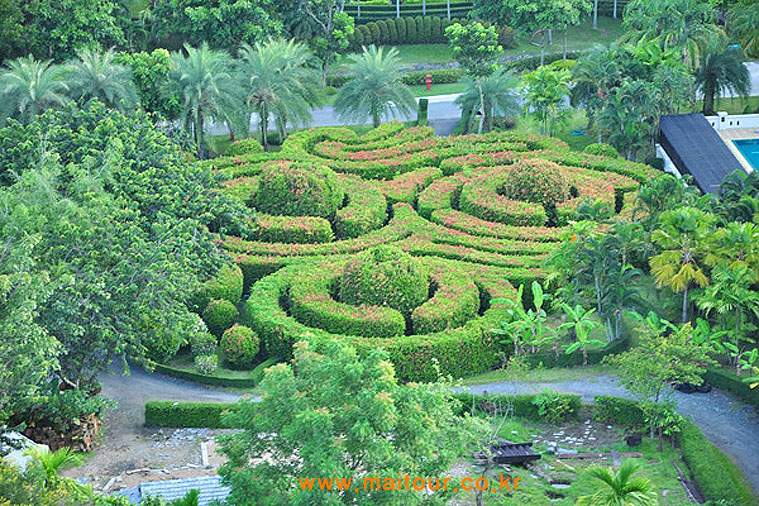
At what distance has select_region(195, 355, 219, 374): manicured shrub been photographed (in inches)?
1656

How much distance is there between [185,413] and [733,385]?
18.5 metres

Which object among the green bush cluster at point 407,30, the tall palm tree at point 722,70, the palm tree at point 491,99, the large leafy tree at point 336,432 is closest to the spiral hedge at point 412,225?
the palm tree at point 491,99

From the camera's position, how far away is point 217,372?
4238 cm

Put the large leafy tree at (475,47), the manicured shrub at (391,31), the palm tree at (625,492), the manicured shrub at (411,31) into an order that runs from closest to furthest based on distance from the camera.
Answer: the palm tree at (625,492) → the large leafy tree at (475,47) → the manicured shrub at (391,31) → the manicured shrub at (411,31)

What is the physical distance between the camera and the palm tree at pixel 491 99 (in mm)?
65938

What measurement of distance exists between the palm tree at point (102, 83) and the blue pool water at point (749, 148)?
33.0m

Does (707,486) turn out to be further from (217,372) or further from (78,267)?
(78,267)

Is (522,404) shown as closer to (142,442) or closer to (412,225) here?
(142,442)

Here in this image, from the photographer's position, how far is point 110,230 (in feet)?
128

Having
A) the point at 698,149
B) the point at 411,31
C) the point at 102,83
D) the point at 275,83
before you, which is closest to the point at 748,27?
the point at 698,149

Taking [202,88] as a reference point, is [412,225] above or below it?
below

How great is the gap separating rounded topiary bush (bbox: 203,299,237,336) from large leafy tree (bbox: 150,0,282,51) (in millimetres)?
26398

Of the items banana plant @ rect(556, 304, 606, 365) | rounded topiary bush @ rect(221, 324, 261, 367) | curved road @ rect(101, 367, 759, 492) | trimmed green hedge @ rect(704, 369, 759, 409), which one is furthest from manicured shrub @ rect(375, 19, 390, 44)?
trimmed green hedge @ rect(704, 369, 759, 409)

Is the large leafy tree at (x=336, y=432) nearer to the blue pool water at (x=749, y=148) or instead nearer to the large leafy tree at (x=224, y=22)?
the blue pool water at (x=749, y=148)
